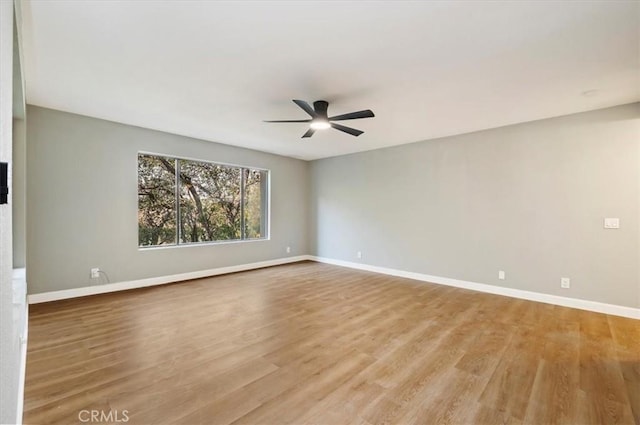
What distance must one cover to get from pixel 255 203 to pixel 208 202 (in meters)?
1.13

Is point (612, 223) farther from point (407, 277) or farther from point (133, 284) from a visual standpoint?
point (133, 284)

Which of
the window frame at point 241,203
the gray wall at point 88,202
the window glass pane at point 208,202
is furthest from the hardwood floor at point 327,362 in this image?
the window glass pane at point 208,202

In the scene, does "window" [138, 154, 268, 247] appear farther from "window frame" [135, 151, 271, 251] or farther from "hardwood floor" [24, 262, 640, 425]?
"hardwood floor" [24, 262, 640, 425]

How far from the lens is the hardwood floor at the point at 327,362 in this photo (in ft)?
6.08

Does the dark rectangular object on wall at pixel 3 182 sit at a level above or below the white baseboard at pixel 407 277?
above

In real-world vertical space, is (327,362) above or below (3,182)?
below

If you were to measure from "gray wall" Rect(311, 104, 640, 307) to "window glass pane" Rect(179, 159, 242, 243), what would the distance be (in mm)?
2673

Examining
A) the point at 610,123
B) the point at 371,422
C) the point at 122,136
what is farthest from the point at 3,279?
the point at 610,123

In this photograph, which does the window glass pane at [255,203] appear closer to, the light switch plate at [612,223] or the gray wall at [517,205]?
the gray wall at [517,205]

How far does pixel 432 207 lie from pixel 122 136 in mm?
5319

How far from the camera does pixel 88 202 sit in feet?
13.9

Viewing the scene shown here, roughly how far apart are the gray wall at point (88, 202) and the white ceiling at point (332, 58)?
0.38m

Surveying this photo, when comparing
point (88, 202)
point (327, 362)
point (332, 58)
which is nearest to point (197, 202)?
point (88, 202)

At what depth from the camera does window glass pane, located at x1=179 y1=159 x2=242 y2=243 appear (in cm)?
539
